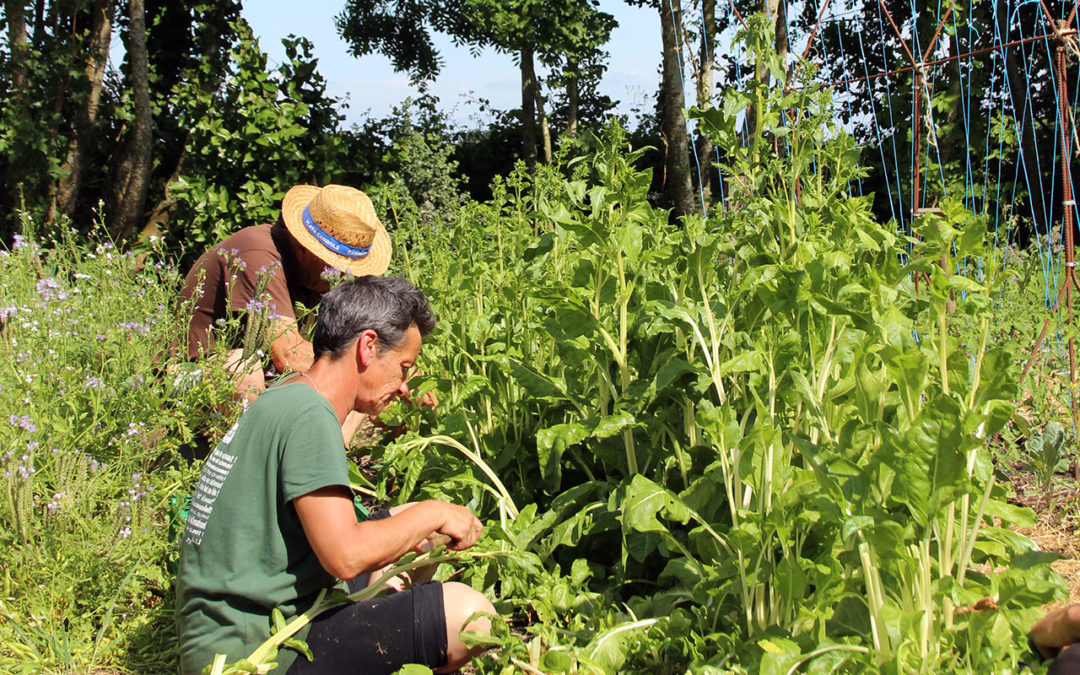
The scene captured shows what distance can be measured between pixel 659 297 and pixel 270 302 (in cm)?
143

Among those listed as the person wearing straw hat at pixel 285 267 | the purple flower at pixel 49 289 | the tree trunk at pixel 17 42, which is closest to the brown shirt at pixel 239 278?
the person wearing straw hat at pixel 285 267

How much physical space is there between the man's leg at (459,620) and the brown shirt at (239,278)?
4.88ft

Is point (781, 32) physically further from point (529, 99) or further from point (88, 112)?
point (88, 112)

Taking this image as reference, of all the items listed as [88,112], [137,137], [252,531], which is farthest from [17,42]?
[252,531]

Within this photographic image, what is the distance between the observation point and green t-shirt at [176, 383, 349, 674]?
6.52ft

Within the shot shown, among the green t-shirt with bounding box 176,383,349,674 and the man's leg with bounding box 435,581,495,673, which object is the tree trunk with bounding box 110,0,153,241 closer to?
the green t-shirt with bounding box 176,383,349,674

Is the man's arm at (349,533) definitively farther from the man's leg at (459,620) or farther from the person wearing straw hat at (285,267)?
the person wearing straw hat at (285,267)

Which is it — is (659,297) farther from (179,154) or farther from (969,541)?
(179,154)

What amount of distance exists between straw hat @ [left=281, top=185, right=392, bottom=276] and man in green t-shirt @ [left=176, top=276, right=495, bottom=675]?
4.36ft

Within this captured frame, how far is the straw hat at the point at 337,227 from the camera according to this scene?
11.7ft

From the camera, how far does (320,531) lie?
194 cm

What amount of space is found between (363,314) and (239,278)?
4.94 ft

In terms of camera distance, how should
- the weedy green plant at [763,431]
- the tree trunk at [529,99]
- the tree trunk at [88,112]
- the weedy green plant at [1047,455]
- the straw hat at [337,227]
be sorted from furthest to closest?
the tree trunk at [529,99] < the tree trunk at [88,112] < the straw hat at [337,227] < the weedy green plant at [1047,455] < the weedy green plant at [763,431]

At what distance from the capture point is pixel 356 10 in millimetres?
10211
